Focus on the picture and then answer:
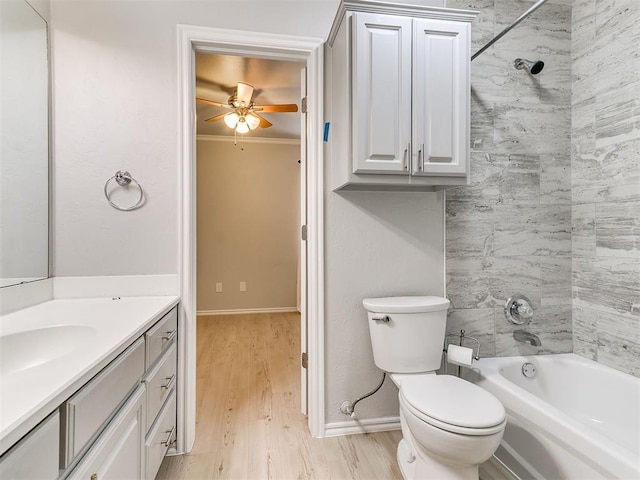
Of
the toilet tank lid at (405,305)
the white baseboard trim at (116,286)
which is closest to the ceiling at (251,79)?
the white baseboard trim at (116,286)

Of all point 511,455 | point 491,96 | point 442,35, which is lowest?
point 511,455

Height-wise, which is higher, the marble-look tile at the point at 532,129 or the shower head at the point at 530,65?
the shower head at the point at 530,65

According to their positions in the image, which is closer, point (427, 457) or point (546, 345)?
point (427, 457)

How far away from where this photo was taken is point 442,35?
1591 mm

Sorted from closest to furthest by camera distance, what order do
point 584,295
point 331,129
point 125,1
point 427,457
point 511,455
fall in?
point 427,457, point 511,455, point 125,1, point 331,129, point 584,295

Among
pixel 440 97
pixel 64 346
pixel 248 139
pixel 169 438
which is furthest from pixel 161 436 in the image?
pixel 248 139

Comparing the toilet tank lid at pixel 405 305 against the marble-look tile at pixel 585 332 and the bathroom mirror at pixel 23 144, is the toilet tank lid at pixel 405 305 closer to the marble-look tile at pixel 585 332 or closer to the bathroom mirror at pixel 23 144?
the marble-look tile at pixel 585 332

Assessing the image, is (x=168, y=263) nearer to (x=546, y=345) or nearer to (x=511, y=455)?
(x=511, y=455)

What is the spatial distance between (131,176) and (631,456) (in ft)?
7.52

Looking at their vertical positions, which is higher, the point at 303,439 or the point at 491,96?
the point at 491,96

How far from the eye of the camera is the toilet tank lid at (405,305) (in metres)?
1.68

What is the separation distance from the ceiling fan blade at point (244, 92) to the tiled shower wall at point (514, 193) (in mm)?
1649

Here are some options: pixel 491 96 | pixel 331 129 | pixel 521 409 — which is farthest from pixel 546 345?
pixel 331 129

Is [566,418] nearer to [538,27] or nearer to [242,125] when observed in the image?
[538,27]
